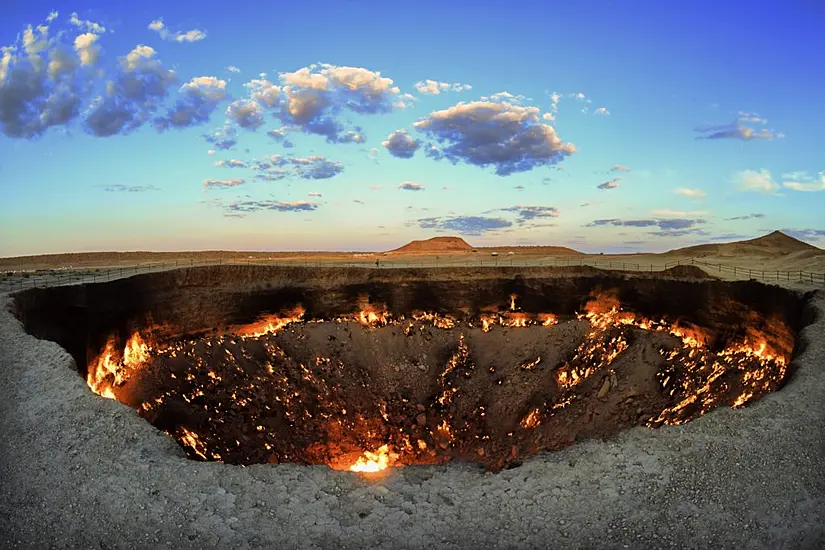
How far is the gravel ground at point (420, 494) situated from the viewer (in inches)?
349

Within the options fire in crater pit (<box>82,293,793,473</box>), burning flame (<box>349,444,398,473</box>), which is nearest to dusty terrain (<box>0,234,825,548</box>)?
fire in crater pit (<box>82,293,793,473</box>)

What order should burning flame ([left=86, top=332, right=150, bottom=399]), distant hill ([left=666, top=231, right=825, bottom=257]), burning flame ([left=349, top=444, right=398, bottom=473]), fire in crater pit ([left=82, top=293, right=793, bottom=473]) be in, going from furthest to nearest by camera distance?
distant hill ([left=666, top=231, right=825, bottom=257])
burning flame ([left=349, top=444, right=398, bottom=473])
fire in crater pit ([left=82, top=293, right=793, bottom=473])
burning flame ([left=86, top=332, right=150, bottom=399])

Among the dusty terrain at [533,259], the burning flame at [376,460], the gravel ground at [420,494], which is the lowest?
the burning flame at [376,460]

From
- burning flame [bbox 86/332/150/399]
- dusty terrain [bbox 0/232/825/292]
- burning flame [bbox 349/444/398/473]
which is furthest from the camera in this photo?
dusty terrain [bbox 0/232/825/292]

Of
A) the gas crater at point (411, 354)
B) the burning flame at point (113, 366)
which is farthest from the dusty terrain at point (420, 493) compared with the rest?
the burning flame at point (113, 366)

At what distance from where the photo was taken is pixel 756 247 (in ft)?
259

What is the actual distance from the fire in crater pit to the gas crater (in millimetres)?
109

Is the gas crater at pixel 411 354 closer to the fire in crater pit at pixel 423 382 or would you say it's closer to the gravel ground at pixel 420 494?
the fire in crater pit at pixel 423 382

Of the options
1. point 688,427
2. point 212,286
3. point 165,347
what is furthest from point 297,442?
point 688,427

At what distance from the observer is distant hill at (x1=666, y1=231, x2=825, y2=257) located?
250 feet

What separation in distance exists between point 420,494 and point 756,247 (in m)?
88.5

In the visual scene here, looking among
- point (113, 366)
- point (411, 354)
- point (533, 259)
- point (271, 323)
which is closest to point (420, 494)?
point (113, 366)

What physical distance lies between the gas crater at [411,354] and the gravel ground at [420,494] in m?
10.3

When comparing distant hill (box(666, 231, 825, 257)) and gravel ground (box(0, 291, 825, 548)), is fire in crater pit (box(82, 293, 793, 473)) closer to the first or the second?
gravel ground (box(0, 291, 825, 548))
